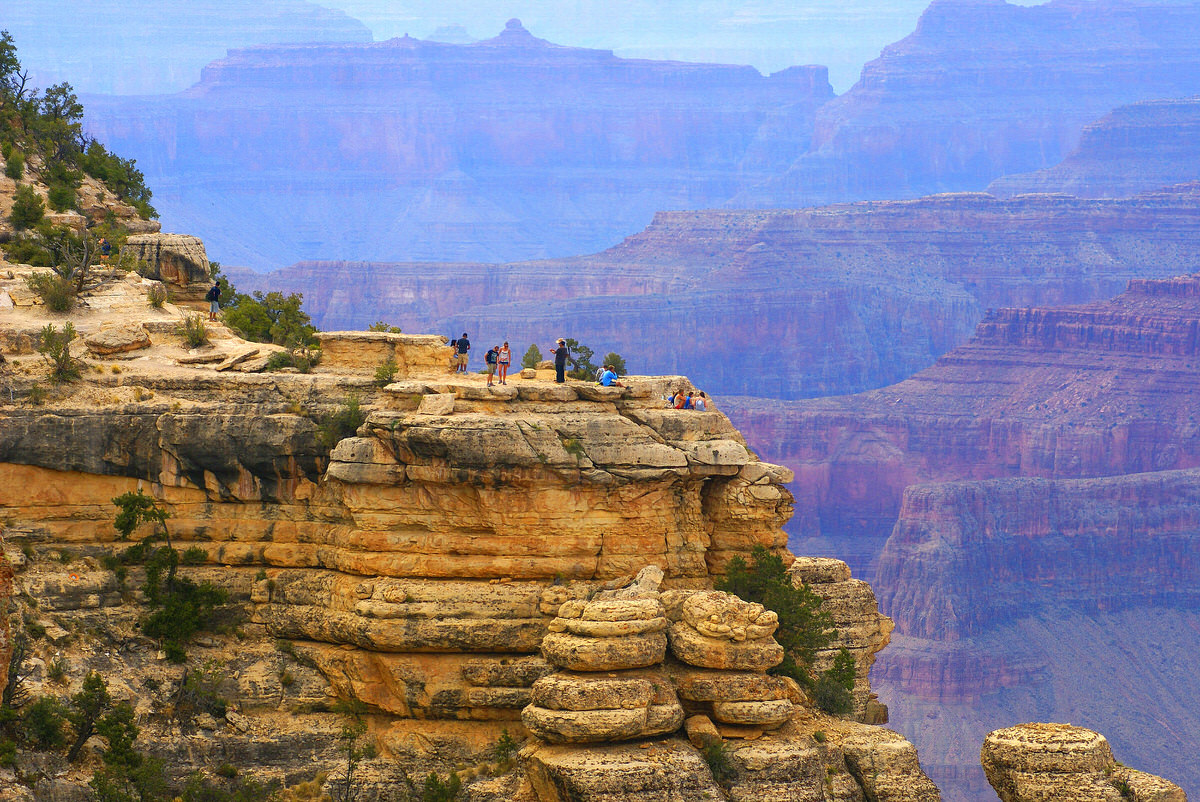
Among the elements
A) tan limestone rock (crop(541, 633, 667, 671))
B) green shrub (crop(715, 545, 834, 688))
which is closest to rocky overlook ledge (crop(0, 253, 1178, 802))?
tan limestone rock (crop(541, 633, 667, 671))

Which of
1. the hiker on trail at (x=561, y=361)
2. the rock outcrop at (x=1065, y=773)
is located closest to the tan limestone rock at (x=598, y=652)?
the hiker on trail at (x=561, y=361)

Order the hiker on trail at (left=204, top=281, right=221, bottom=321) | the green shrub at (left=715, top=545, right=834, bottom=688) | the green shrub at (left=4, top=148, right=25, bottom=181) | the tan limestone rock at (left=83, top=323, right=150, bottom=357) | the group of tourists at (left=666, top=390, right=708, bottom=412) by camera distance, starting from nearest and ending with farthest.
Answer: the green shrub at (left=715, top=545, right=834, bottom=688) < the tan limestone rock at (left=83, top=323, right=150, bottom=357) < the group of tourists at (left=666, top=390, right=708, bottom=412) < the hiker on trail at (left=204, top=281, right=221, bottom=321) < the green shrub at (left=4, top=148, right=25, bottom=181)

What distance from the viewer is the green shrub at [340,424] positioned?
58.2 m

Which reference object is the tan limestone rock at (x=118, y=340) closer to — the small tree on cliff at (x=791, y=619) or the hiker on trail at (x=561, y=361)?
the hiker on trail at (x=561, y=361)

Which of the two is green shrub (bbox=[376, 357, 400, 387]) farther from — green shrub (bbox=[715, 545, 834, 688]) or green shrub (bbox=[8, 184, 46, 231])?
green shrub (bbox=[8, 184, 46, 231])

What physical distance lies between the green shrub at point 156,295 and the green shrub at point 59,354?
6047 mm

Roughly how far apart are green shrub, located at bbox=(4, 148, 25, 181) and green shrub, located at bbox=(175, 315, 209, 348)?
567 inches

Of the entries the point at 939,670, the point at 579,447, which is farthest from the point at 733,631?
the point at 939,670

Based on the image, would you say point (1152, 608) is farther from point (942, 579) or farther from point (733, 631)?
point (733, 631)

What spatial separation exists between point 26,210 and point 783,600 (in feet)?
102

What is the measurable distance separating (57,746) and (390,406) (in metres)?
13.9

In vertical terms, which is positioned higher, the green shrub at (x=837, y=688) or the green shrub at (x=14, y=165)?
the green shrub at (x=14, y=165)

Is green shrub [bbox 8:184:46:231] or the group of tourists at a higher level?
green shrub [bbox 8:184:46:231]

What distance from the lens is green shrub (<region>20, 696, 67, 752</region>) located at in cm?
5038
